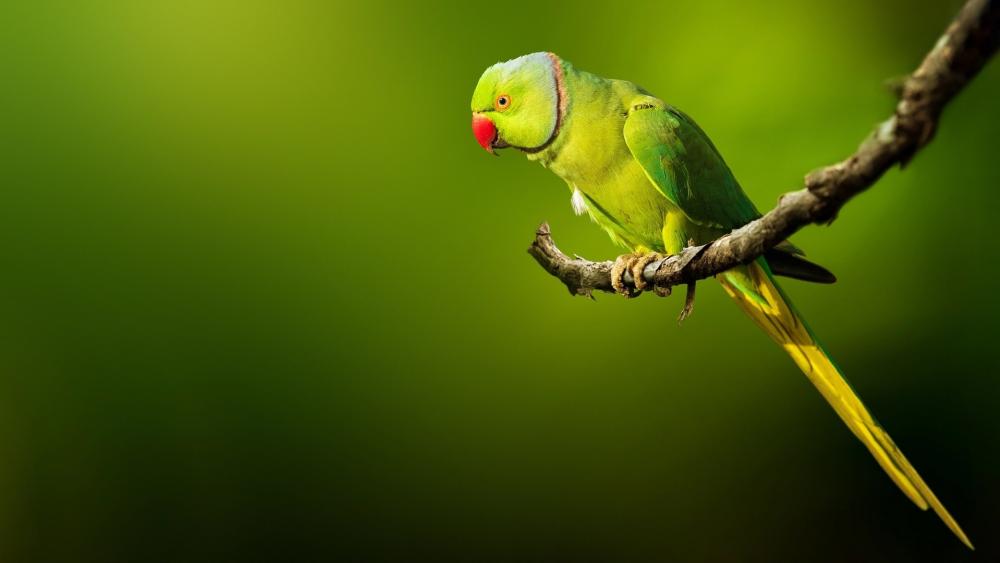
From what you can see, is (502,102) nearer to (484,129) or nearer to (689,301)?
(484,129)

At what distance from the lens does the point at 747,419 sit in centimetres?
233

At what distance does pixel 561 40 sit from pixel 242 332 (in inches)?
54.7

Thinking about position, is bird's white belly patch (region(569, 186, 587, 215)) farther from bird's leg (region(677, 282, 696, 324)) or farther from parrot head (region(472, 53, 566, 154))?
bird's leg (region(677, 282, 696, 324))

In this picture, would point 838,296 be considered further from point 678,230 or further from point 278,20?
point 278,20

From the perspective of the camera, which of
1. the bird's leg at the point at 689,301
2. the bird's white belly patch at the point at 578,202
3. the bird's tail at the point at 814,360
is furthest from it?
the bird's white belly patch at the point at 578,202

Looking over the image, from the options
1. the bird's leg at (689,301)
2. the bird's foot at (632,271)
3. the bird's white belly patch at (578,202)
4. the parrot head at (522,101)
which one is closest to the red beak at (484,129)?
the parrot head at (522,101)

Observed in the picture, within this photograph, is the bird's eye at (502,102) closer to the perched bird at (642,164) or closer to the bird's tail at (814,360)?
the perched bird at (642,164)

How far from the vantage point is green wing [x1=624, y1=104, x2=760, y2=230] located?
1.28 m

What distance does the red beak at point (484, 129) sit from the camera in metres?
1.33

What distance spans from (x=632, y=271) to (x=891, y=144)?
2.22ft

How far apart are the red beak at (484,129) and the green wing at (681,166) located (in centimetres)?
23

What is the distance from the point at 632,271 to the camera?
130cm

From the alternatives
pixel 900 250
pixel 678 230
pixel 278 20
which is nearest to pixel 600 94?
pixel 678 230

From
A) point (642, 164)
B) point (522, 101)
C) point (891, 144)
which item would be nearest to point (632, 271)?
point (642, 164)
